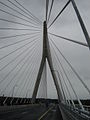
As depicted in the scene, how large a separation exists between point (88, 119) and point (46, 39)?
28600 mm

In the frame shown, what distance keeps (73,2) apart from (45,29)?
25.1m

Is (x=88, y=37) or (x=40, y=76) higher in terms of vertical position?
(x=40, y=76)

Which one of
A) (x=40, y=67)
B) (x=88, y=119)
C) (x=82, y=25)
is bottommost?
(x=88, y=119)

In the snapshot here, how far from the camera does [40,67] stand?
38.3 meters

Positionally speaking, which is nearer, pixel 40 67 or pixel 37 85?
pixel 40 67

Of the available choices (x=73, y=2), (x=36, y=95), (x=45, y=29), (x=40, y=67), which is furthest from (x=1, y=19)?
(x=36, y=95)

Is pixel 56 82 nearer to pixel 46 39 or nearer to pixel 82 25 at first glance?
pixel 46 39

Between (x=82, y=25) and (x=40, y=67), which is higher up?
(x=40, y=67)

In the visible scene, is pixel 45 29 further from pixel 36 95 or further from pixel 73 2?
pixel 73 2

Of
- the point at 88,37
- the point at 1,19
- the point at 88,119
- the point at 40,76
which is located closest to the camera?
the point at 88,119

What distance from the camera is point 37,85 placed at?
1671 inches

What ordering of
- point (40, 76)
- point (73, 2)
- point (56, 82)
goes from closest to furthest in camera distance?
point (73, 2), point (56, 82), point (40, 76)

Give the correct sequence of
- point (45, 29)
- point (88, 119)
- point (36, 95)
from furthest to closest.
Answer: point (36, 95)
point (45, 29)
point (88, 119)

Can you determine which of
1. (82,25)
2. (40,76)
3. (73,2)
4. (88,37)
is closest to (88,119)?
(88,37)
